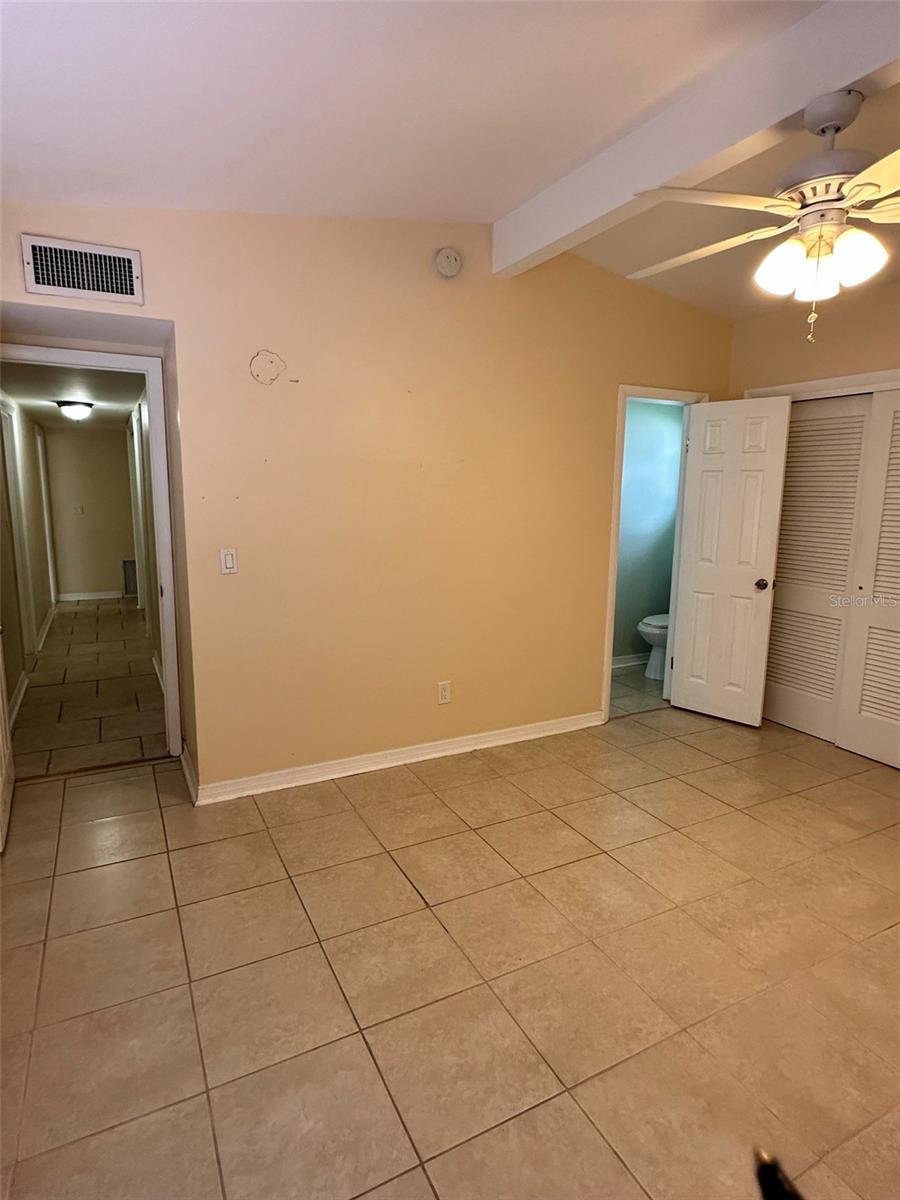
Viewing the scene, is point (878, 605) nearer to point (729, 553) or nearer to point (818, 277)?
point (729, 553)

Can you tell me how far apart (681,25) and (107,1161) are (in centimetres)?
317

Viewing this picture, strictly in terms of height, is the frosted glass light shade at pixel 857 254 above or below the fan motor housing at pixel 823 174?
below

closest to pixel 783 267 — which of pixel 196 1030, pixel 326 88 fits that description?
pixel 326 88

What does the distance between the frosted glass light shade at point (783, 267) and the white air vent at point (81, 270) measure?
2.30 metres

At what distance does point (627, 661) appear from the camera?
5.40 metres

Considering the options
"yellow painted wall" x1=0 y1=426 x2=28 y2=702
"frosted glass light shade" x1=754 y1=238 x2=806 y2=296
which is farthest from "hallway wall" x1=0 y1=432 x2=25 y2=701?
"frosted glass light shade" x1=754 y1=238 x2=806 y2=296

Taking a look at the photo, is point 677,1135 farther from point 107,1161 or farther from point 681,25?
point 681,25

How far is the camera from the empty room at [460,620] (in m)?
1.61

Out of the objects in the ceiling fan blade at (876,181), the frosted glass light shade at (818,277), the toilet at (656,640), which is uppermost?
the ceiling fan blade at (876,181)

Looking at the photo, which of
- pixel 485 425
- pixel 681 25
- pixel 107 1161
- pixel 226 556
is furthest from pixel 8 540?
pixel 681 25

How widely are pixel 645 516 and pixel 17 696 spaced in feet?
15.5

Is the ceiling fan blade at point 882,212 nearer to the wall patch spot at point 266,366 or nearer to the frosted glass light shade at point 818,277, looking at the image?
the frosted glass light shade at point 818,277

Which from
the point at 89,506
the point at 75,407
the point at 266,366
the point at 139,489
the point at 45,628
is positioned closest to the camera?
the point at 266,366

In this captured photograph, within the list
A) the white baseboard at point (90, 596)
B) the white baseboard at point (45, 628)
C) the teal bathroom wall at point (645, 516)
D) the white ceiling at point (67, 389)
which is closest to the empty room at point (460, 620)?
the white ceiling at point (67, 389)
